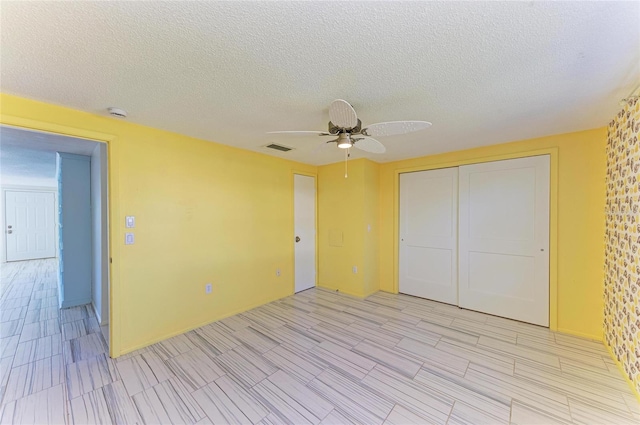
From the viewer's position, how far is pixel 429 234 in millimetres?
3801

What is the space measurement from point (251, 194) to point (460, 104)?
2.74m

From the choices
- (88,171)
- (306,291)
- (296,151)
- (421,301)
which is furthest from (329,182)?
(88,171)

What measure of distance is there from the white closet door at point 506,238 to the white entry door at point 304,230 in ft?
7.88

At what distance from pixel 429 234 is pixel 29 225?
1024cm

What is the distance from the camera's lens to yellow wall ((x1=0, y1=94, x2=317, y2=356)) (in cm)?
234

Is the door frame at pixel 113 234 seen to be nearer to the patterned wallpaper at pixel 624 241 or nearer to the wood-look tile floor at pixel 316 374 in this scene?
the wood-look tile floor at pixel 316 374

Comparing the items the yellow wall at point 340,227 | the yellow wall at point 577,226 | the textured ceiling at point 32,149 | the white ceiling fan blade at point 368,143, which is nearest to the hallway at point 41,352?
the textured ceiling at point 32,149

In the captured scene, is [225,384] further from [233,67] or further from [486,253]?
[486,253]

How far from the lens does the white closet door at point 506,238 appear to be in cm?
291

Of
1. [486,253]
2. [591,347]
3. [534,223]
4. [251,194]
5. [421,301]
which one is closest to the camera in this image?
[591,347]

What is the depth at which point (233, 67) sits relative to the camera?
1487 mm

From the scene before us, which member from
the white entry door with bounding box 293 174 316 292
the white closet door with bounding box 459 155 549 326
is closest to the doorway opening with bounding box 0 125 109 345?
the white entry door with bounding box 293 174 316 292

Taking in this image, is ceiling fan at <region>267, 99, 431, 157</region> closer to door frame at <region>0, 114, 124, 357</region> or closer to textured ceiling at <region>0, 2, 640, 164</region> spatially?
textured ceiling at <region>0, 2, 640, 164</region>

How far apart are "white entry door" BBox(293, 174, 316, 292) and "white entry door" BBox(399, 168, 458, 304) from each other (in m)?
1.57
